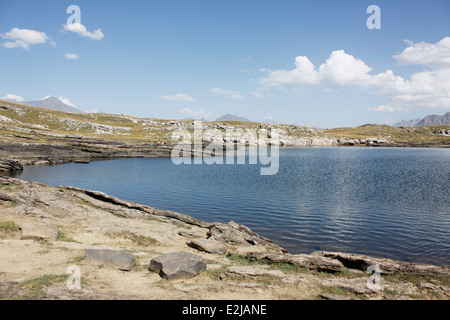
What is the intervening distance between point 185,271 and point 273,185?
142ft

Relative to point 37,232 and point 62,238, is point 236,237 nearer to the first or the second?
point 62,238

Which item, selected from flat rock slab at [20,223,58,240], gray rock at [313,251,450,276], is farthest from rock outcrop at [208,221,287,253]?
flat rock slab at [20,223,58,240]

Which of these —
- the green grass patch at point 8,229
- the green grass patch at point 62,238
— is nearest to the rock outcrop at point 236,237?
the green grass patch at point 62,238

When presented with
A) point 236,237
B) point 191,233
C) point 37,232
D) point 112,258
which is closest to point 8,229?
point 37,232

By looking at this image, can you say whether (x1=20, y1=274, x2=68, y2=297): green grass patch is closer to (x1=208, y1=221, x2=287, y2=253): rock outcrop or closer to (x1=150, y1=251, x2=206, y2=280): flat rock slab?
(x1=150, y1=251, x2=206, y2=280): flat rock slab

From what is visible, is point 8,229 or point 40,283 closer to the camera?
point 40,283

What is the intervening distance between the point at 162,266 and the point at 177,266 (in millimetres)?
903

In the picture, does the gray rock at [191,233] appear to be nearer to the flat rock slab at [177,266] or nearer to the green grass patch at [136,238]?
the green grass patch at [136,238]

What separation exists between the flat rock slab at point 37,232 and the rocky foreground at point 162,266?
7cm

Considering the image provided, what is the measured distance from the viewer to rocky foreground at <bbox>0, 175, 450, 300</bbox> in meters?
15.2

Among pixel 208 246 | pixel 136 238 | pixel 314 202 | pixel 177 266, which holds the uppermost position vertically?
pixel 177 266

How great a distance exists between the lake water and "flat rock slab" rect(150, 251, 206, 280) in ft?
42.2

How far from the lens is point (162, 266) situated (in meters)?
17.0

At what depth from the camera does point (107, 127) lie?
161m
